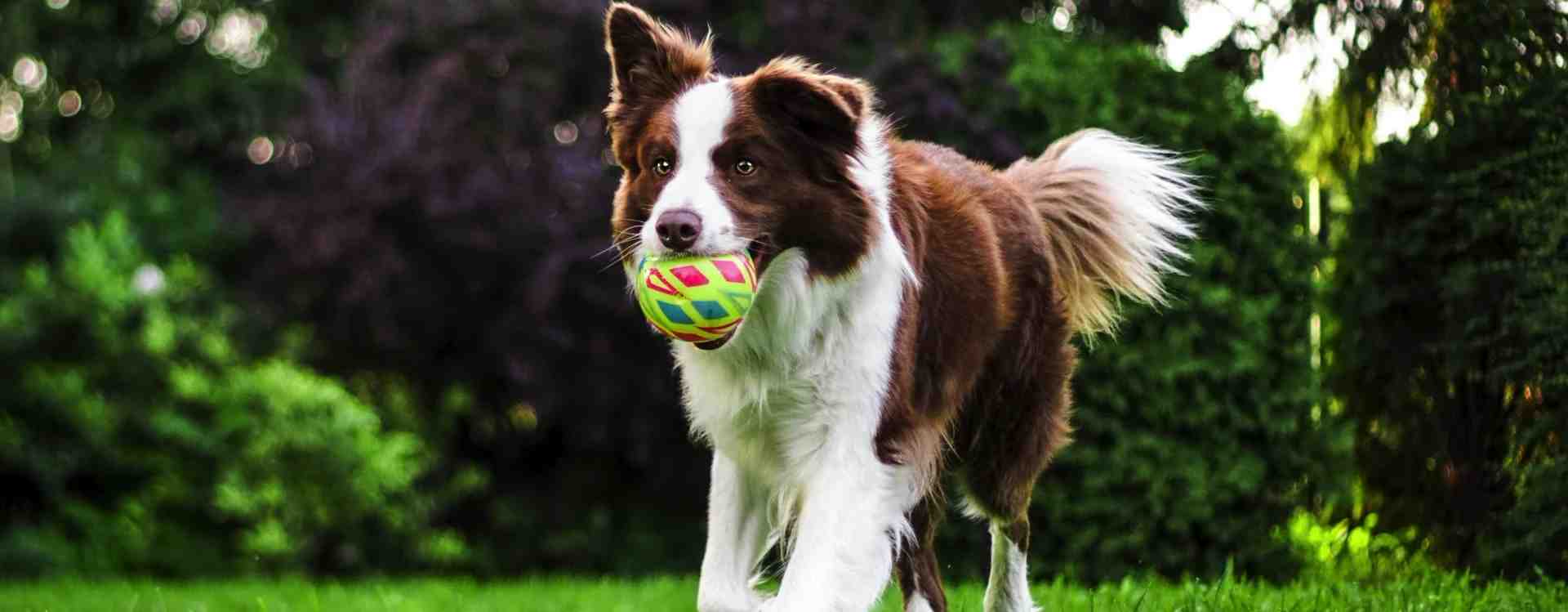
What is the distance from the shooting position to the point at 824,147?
3859 mm

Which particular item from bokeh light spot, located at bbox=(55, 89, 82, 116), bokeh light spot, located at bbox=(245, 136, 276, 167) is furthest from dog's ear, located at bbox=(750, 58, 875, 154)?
bokeh light spot, located at bbox=(55, 89, 82, 116)

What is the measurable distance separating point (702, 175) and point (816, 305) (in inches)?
18.6

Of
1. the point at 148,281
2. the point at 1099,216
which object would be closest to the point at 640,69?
the point at 1099,216

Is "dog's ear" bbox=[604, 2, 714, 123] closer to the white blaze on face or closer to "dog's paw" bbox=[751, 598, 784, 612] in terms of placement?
the white blaze on face

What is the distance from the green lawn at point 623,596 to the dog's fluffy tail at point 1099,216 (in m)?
1.00

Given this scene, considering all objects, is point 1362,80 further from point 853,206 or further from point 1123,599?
point 853,206

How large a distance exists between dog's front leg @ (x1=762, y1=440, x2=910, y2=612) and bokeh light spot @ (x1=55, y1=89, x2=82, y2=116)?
1415cm

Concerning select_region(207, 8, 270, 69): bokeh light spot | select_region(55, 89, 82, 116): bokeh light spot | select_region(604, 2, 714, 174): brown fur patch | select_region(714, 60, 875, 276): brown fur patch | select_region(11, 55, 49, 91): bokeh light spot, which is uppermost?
select_region(207, 8, 270, 69): bokeh light spot

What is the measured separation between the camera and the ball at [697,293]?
11.4 ft

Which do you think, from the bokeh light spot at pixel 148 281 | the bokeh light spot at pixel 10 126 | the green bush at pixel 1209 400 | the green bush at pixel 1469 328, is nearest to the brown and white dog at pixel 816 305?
the green bush at pixel 1469 328

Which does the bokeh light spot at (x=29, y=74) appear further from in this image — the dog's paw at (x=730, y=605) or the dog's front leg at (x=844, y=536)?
the dog's front leg at (x=844, y=536)

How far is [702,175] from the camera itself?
3656 mm

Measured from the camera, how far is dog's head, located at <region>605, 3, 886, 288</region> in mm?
3621

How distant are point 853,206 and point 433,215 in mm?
6960
